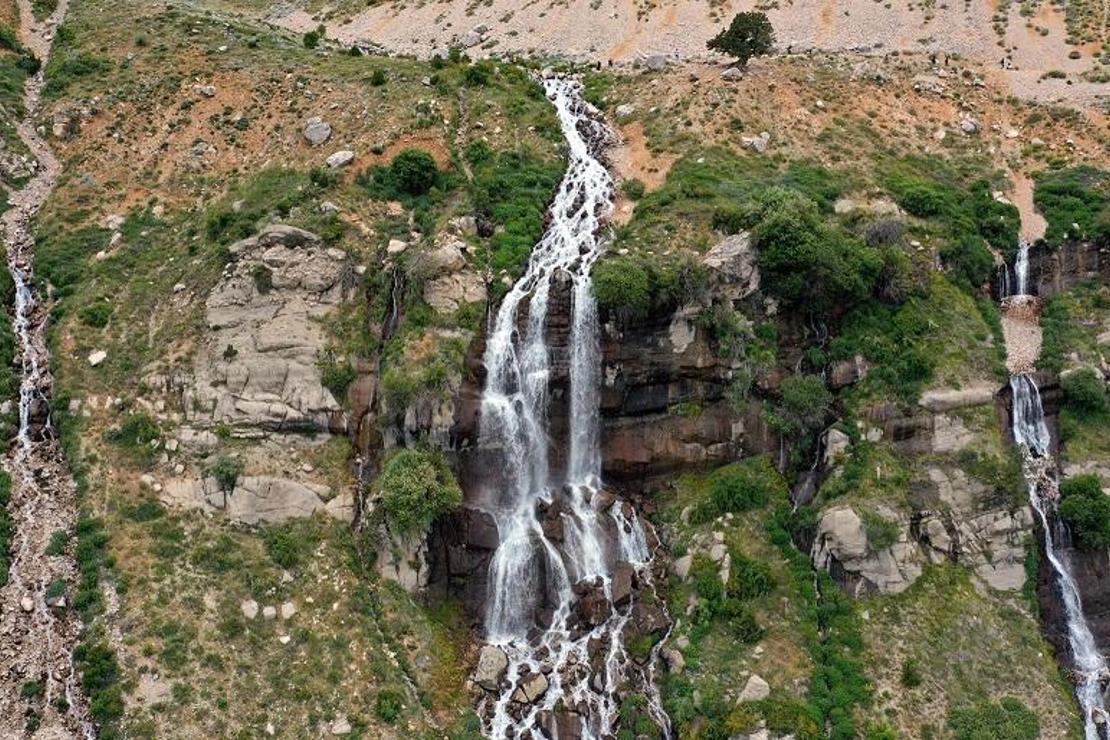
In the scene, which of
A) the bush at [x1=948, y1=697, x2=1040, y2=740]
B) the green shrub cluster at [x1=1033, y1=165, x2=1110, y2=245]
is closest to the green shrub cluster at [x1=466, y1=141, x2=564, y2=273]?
the green shrub cluster at [x1=1033, y1=165, x2=1110, y2=245]

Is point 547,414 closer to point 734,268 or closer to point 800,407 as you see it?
point 734,268

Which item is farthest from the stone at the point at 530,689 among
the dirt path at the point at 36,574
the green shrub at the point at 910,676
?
the dirt path at the point at 36,574

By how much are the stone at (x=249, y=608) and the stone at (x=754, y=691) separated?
22.6 m

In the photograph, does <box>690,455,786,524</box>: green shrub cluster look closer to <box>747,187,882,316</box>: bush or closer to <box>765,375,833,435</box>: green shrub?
<box>765,375,833,435</box>: green shrub

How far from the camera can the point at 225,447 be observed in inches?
1864

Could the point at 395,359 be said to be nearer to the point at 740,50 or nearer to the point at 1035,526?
the point at 1035,526

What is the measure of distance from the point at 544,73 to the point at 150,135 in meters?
32.8

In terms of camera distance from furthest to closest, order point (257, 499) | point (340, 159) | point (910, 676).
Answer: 1. point (340, 159)
2. point (257, 499)
3. point (910, 676)

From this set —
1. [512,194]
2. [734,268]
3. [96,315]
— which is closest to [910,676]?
[734,268]

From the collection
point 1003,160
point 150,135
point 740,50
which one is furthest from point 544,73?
point 1003,160

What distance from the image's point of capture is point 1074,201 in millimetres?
58969

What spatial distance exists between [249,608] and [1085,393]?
43.9 m

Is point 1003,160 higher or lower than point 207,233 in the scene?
higher

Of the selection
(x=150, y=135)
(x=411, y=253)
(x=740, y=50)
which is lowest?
(x=411, y=253)
